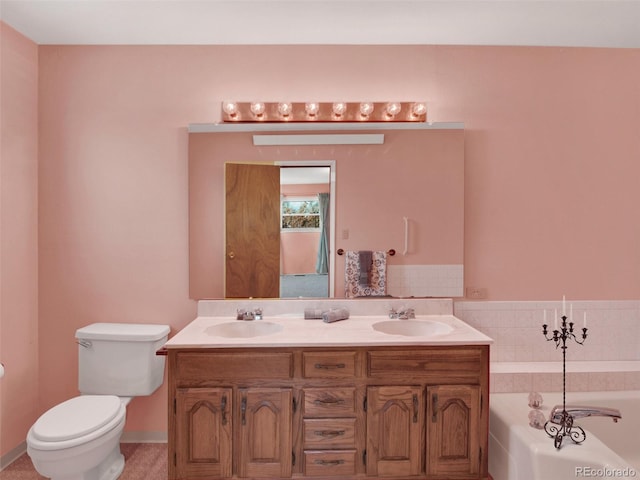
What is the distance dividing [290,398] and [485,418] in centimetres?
99

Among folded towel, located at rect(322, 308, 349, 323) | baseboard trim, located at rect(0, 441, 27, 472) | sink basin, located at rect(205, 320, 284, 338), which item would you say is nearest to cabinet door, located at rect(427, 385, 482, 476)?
folded towel, located at rect(322, 308, 349, 323)

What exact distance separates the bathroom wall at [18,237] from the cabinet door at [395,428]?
85.4 inches

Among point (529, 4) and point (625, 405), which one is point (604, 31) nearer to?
point (529, 4)

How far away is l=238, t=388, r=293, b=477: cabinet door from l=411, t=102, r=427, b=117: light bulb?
6.07 feet

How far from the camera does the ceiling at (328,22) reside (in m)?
2.04

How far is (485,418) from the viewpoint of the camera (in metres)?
1.89

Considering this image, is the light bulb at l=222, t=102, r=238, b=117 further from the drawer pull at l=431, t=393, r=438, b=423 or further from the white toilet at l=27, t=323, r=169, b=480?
the drawer pull at l=431, t=393, r=438, b=423

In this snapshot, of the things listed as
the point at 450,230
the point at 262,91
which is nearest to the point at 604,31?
the point at 450,230

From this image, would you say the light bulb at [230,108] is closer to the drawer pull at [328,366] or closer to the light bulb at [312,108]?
the light bulb at [312,108]

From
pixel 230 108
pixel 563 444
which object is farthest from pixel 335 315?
pixel 230 108

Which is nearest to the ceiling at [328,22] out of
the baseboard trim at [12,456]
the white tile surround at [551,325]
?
the white tile surround at [551,325]

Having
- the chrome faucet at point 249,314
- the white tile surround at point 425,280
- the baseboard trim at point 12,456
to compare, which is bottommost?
the baseboard trim at point 12,456

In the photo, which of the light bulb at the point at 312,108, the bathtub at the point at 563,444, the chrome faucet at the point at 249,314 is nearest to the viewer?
the bathtub at the point at 563,444

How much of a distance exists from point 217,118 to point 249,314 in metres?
1.29
